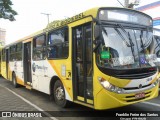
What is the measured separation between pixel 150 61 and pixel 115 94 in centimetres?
162

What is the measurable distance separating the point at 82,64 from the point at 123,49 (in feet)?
4.07

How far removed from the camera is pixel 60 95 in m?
8.33

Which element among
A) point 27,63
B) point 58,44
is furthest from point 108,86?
point 27,63

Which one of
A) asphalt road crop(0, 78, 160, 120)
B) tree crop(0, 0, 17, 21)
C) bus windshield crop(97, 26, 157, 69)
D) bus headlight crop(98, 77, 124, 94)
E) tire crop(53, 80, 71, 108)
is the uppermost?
Answer: tree crop(0, 0, 17, 21)

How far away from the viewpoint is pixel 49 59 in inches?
356

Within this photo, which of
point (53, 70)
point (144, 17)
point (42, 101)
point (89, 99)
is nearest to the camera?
point (89, 99)

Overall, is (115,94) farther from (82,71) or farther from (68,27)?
(68,27)

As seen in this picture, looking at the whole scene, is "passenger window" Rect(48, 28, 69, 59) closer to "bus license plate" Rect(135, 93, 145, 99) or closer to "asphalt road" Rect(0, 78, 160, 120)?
"asphalt road" Rect(0, 78, 160, 120)

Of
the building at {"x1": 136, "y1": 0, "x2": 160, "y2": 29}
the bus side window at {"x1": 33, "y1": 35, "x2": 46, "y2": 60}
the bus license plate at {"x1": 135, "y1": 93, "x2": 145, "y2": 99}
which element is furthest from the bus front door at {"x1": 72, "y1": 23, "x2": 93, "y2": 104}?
the building at {"x1": 136, "y1": 0, "x2": 160, "y2": 29}

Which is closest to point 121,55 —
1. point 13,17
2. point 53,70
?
point 53,70

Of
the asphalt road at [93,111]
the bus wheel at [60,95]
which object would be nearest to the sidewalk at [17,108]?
the asphalt road at [93,111]

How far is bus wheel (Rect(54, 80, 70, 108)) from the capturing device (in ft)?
26.7

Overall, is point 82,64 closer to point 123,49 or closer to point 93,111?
point 123,49

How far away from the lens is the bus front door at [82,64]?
6.62m
